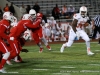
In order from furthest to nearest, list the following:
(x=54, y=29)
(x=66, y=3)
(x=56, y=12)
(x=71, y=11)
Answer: (x=66, y=3) → (x=71, y=11) → (x=56, y=12) → (x=54, y=29)

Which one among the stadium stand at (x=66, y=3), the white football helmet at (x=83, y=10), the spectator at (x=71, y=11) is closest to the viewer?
the white football helmet at (x=83, y=10)

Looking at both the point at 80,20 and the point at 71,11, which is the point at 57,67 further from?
the point at 71,11

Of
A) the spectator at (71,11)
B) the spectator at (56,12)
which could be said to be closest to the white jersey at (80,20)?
the spectator at (56,12)

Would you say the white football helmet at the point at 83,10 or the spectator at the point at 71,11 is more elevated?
the white football helmet at the point at 83,10

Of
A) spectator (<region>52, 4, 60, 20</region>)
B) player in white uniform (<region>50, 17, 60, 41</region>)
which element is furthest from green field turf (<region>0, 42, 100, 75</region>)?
spectator (<region>52, 4, 60, 20</region>)

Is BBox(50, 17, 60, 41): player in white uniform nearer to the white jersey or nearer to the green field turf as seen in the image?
the white jersey

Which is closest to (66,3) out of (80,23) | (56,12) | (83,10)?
(56,12)

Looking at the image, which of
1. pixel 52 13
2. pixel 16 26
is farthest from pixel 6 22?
pixel 52 13

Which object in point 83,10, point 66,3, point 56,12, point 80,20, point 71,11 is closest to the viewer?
point 83,10

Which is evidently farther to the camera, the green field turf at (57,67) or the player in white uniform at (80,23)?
the player in white uniform at (80,23)

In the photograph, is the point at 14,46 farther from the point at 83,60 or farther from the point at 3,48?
the point at 83,60

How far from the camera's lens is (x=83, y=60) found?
9984 mm

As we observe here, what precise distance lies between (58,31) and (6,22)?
482 inches

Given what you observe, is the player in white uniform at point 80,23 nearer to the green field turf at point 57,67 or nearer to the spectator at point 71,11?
the green field turf at point 57,67
